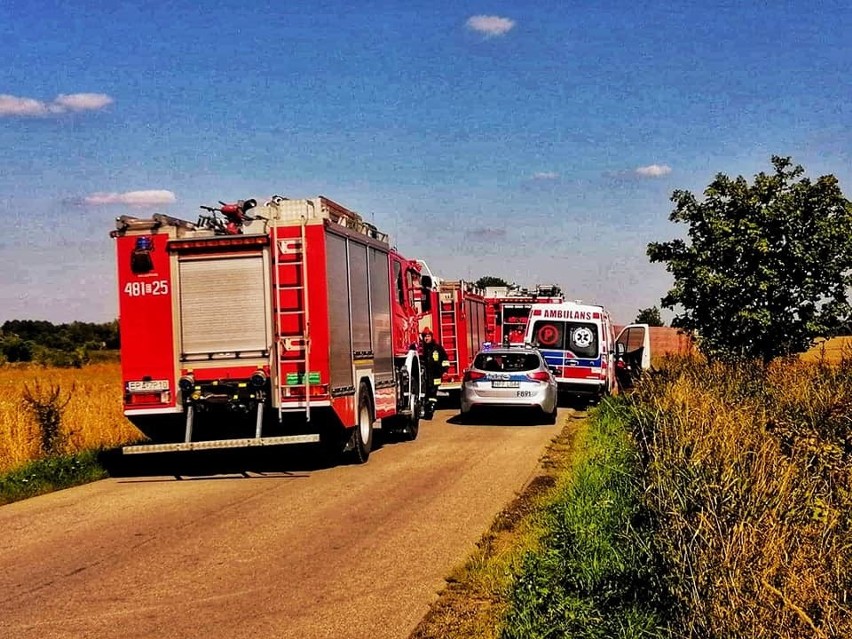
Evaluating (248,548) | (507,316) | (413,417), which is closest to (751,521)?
(248,548)

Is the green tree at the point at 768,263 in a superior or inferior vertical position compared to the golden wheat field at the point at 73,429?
superior

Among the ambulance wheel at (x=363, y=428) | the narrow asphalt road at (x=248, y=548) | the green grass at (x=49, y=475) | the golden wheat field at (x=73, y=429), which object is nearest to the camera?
the narrow asphalt road at (x=248, y=548)

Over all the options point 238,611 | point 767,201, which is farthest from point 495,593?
point 767,201

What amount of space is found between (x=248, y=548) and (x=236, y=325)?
200 inches

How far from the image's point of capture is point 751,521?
5750 mm

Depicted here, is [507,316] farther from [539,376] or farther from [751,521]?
[751,521]

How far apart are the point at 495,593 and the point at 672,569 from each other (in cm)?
153

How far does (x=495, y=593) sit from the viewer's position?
21.9ft

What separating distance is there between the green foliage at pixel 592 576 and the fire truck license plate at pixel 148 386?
5.90 meters

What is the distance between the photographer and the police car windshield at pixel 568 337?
81.8 ft

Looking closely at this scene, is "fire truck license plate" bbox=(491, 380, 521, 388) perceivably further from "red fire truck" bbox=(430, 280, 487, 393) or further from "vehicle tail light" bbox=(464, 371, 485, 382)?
"red fire truck" bbox=(430, 280, 487, 393)

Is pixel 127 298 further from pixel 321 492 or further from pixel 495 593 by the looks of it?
pixel 495 593

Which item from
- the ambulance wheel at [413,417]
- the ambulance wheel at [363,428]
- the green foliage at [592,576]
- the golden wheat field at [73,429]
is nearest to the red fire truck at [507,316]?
the ambulance wheel at [413,417]

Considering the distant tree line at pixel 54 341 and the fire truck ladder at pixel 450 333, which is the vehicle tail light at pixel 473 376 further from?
the distant tree line at pixel 54 341
